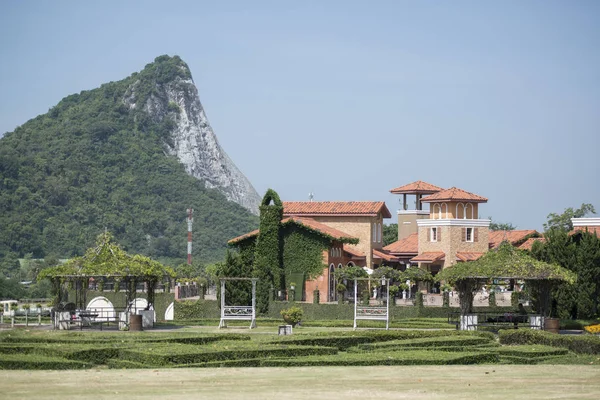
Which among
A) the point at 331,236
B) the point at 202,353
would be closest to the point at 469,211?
the point at 331,236

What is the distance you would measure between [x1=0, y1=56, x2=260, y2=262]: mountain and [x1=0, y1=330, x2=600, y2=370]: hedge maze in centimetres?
10141

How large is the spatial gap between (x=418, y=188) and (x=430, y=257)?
11037 millimetres

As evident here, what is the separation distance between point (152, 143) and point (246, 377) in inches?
6180

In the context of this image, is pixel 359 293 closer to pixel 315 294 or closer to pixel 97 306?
pixel 315 294

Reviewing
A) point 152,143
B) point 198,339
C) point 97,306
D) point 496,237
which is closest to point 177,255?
point 152,143

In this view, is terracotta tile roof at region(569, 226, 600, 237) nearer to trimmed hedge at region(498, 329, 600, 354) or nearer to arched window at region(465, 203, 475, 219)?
arched window at region(465, 203, 475, 219)

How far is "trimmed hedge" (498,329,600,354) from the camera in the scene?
30.7 meters

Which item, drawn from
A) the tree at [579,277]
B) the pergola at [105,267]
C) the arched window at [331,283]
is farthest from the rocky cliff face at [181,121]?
the pergola at [105,267]

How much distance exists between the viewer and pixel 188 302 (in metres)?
58.5

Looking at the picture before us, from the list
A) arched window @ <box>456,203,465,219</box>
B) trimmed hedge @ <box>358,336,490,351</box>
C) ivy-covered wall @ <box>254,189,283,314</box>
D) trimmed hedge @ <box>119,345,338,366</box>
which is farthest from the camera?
arched window @ <box>456,203,465,219</box>

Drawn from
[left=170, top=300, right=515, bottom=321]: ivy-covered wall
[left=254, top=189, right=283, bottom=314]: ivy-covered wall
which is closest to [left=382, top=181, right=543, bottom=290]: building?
[left=254, top=189, right=283, bottom=314]: ivy-covered wall

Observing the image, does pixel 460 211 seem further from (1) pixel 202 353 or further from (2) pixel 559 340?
(1) pixel 202 353

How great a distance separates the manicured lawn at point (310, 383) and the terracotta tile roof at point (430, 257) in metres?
47.8

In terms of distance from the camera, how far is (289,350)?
27.6m
